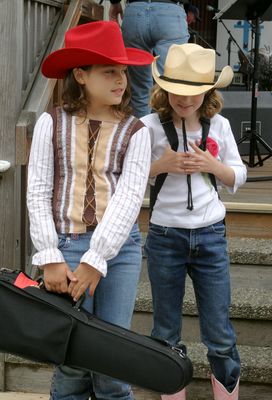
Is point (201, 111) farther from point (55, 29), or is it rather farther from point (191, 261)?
point (55, 29)

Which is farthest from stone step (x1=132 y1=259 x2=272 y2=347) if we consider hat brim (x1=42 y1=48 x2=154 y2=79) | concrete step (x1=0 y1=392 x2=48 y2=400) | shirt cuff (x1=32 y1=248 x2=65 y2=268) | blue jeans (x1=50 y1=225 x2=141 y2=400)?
hat brim (x1=42 y1=48 x2=154 y2=79)

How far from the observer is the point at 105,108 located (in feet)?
7.16

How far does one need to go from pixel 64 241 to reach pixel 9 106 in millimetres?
1121

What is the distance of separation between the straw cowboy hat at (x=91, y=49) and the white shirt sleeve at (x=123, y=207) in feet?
0.80

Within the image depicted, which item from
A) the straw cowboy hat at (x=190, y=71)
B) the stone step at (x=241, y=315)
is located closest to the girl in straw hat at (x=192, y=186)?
the straw cowboy hat at (x=190, y=71)

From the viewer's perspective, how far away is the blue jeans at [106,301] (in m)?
2.12

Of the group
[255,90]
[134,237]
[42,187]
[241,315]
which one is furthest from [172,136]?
[255,90]

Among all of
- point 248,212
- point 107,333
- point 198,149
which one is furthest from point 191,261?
point 248,212

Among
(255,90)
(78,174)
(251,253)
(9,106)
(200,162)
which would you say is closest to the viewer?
(78,174)

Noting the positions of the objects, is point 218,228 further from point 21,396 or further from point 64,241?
point 21,396

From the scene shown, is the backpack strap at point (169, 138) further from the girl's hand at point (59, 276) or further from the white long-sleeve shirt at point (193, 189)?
the girl's hand at point (59, 276)

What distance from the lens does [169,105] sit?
8.29 feet

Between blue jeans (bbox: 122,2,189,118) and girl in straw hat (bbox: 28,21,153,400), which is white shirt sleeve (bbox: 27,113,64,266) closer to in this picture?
girl in straw hat (bbox: 28,21,153,400)

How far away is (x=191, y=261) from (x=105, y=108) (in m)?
0.69
